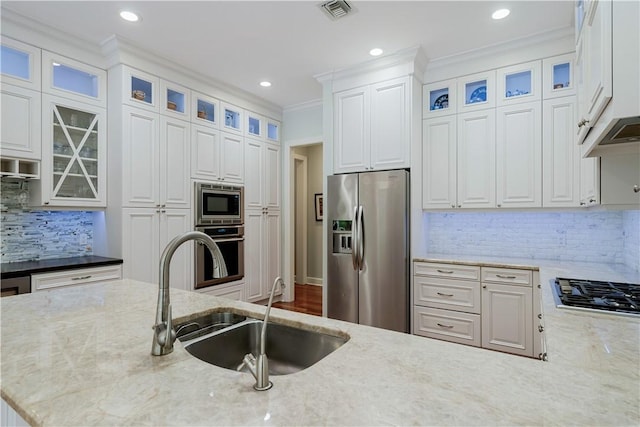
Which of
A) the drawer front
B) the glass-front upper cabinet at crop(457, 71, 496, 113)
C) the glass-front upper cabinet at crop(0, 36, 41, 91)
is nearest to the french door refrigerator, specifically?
the drawer front

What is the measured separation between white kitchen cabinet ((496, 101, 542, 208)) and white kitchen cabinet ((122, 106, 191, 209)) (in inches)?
124

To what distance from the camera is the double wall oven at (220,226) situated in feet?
12.3

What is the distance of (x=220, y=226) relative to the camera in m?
3.98

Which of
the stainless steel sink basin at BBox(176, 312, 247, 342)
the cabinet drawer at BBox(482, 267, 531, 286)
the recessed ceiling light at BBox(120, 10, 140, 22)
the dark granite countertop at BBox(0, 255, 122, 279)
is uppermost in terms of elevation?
the recessed ceiling light at BBox(120, 10, 140, 22)

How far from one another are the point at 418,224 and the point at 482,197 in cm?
Result: 64

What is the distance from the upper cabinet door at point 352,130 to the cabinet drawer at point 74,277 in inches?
92.2

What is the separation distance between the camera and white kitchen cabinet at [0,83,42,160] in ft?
8.43

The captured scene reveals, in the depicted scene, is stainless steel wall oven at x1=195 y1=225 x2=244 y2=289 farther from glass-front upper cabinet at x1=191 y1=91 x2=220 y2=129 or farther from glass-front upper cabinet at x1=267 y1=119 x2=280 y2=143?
glass-front upper cabinet at x1=267 y1=119 x2=280 y2=143

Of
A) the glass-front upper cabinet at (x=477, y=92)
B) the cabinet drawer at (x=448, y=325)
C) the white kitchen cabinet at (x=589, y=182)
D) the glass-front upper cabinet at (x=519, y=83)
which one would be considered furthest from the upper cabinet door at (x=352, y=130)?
the white kitchen cabinet at (x=589, y=182)

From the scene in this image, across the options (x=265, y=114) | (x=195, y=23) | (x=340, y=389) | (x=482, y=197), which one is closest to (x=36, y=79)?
(x=195, y=23)

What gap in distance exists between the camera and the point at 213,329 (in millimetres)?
1438

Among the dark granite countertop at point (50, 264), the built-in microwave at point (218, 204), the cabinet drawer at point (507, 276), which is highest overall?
the built-in microwave at point (218, 204)

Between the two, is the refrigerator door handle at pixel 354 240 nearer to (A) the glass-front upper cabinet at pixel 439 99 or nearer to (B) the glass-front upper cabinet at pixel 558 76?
(A) the glass-front upper cabinet at pixel 439 99

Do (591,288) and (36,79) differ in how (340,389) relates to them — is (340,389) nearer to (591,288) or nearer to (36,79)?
(591,288)
